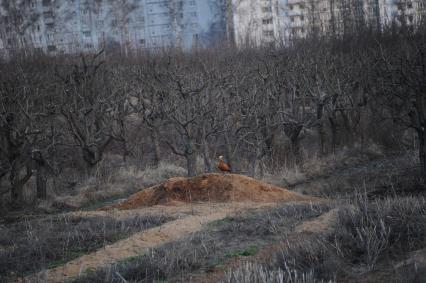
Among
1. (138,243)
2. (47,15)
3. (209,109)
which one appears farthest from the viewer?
(47,15)

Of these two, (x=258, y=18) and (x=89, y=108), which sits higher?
(x=258, y=18)

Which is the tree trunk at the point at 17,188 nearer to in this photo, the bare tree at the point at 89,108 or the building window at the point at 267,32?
the bare tree at the point at 89,108

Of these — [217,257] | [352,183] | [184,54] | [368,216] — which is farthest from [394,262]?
[184,54]

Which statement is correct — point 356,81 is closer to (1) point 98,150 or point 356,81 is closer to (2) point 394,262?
(1) point 98,150

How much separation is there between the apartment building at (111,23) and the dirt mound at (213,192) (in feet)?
90.3

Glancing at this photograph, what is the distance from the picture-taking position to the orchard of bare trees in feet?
72.7

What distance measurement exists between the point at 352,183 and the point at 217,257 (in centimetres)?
1371

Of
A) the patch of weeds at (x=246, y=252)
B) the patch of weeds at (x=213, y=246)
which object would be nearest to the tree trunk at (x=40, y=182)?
the patch of weeds at (x=213, y=246)

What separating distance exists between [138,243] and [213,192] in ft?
23.2

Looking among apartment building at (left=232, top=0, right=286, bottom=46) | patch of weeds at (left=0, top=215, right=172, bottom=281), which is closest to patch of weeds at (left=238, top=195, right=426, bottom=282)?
patch of weeds at (left=0, top=215, right=172, bottom=281)

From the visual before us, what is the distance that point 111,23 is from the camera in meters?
50.1

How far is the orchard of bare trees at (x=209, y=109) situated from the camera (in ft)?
72.7

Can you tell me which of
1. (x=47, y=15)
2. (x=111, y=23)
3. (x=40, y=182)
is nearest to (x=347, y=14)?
(x=111, y=23)

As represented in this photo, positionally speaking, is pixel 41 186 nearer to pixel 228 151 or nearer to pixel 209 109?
pixel 209 109
